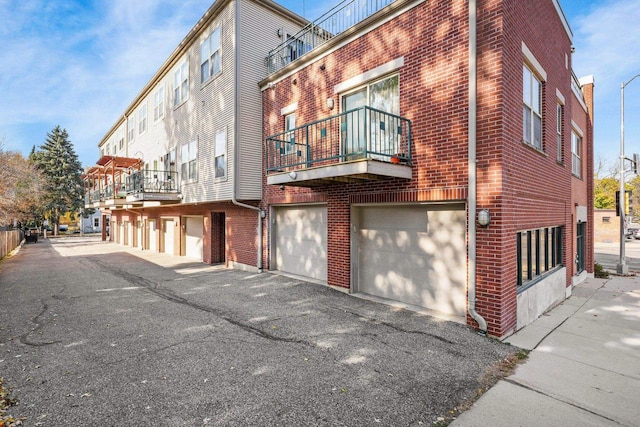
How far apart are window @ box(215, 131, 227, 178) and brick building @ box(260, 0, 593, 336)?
258cm

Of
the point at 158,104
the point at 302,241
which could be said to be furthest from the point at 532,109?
the point at 158,104

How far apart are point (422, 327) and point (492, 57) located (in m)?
4.96

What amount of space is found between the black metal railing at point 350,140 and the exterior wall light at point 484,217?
1871 mm

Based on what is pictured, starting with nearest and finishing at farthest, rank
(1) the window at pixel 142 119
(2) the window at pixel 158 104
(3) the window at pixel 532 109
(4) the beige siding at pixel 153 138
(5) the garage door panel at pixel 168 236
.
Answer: (3) the window at pixel 532 109 < (4) the beige siding at pixel 153 138 < (2) the window at pixel 158 104 < (5) the garage door panel at pixel 168 236 < (1) the window at pixel 142 119

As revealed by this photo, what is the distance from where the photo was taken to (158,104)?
1698cm

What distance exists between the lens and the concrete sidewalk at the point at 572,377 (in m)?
3.46

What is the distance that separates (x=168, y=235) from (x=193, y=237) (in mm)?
3540

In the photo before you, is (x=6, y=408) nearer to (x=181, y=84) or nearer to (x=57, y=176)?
(x=181, y=84)

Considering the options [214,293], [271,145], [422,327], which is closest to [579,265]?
[422,327]

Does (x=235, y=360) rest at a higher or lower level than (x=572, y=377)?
higher

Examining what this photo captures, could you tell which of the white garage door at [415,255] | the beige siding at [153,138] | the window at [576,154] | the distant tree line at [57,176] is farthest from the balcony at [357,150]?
the distant tree line at [57,176]

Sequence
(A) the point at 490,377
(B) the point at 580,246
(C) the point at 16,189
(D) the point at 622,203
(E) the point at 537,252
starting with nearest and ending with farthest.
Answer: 1. (A) the point at 490,377
2. (E) the point at 537,252
3. (B) the point at 580,246
4. (D) the point at 622,203
5. (C) the point at 16,189

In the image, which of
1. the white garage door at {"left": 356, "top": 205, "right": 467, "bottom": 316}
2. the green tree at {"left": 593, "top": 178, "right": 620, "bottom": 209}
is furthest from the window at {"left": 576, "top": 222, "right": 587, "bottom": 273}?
the green tree at {"left": 593, "top": 178, "right": 620, "bottom": 209}

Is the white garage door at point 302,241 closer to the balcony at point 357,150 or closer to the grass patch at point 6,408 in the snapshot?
the balcony at point 357,150
